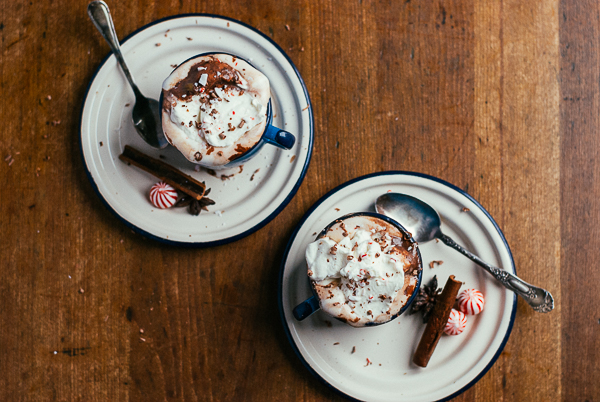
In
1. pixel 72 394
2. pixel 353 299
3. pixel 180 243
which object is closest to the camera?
pixel 353 299

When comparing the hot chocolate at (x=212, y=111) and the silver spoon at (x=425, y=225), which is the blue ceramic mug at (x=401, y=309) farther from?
the hot chocolate at (x=212, y=111)

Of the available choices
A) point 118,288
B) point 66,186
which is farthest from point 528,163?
point 66,186

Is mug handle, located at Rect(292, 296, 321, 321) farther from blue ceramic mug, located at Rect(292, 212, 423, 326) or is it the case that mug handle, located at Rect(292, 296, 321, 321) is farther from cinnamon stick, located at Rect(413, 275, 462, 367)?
cinnamon stick, located at Rect(413, 275, 462, 367)

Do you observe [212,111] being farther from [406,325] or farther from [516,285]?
[516,285]

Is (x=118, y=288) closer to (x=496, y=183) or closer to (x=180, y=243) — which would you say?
(x=180, y=243)

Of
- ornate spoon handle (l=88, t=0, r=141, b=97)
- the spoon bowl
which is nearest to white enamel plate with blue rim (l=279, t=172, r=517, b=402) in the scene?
the spoon bowl

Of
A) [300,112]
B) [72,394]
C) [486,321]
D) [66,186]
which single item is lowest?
[72,394]
